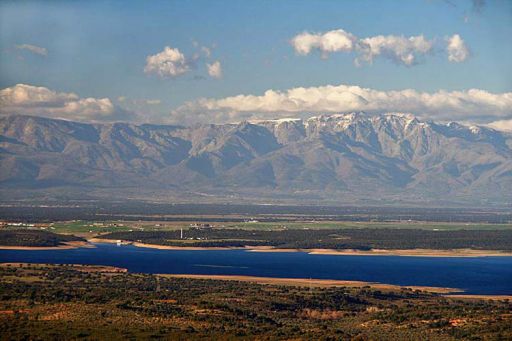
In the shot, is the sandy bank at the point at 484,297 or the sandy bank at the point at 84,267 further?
the sandy bank at the point at 84,267

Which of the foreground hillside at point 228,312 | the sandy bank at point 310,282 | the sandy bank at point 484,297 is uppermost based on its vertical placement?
the foreground hillside at point 228,312

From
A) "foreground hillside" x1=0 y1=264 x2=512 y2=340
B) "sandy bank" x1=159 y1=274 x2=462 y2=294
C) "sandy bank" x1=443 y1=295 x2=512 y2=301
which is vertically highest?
"foreground hillside" x1=0 y1=264 x2=512 y2=340

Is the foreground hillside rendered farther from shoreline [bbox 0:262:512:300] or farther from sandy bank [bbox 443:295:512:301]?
shoreline [bbox 0:262:512:300]

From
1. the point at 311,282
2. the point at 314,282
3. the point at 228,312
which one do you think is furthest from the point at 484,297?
the point at 228,312

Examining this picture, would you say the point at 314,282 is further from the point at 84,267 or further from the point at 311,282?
the point at 84,267

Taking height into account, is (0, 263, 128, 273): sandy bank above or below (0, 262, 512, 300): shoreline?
above

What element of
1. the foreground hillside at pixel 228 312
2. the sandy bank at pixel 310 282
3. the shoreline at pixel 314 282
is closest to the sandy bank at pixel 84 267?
the shoreline at pixel 314 282

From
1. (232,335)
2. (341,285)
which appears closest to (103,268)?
(341,285)

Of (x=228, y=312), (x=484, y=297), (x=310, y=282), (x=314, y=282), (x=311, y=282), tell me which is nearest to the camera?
(x=228, y=312)

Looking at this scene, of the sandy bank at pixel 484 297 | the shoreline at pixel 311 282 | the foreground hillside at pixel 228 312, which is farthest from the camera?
the shoreline at pixel 311 282

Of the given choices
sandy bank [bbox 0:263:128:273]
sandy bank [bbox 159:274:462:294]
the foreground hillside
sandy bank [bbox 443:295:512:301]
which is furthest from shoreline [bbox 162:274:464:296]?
sandy bank [bbox 0:263:128:273]

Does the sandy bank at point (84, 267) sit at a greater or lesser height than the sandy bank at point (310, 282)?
greater

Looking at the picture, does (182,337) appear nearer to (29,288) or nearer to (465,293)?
(29,288)

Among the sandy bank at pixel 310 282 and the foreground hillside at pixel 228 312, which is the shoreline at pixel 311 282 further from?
the foreground hillside at pixel 228 312
